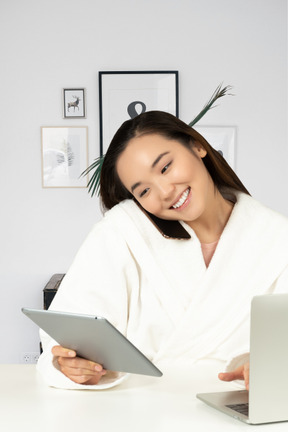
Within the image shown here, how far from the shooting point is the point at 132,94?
157 inches

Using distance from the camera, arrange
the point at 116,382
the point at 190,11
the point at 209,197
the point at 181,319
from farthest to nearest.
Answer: the point at 190,11, the point at 209,197, the point at 181,319, the point at 116,382

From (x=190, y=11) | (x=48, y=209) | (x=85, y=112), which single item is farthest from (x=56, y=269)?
(x=190, y=11)

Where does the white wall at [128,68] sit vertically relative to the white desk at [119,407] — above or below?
above

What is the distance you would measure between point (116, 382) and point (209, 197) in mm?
703

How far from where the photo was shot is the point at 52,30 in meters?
3.99

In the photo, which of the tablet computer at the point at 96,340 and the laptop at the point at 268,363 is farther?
the tablet computer at the point at 96,340

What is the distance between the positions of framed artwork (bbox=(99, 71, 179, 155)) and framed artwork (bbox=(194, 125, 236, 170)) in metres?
0.24

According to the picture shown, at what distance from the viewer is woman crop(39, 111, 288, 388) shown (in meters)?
1.70

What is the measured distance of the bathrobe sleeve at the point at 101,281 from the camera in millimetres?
1667

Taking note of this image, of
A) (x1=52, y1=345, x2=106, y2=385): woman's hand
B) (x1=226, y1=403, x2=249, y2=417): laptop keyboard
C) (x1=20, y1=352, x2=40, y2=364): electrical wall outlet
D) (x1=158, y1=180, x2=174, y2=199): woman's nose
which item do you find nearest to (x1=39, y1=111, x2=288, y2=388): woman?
(x1=158, y1=180, x2=174, y2=199): woman's nose

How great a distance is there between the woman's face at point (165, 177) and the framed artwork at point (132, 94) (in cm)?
225

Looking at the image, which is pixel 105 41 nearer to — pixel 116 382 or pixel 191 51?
pixel 191 51

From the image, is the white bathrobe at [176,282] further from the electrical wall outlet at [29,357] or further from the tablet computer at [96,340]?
the electrical wall outlet at [29,357]

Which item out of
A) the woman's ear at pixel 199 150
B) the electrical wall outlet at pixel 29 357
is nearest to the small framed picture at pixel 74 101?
the electrical wall outlet at pixel 29 357
